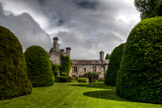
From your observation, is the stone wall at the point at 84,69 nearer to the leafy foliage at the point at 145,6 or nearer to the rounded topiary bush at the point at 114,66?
the rounded topiary bush at the point at 114,66

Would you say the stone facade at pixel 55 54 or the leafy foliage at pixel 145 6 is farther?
the stone facade at pixel 55 54

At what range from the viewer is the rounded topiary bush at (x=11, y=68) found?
286 inches

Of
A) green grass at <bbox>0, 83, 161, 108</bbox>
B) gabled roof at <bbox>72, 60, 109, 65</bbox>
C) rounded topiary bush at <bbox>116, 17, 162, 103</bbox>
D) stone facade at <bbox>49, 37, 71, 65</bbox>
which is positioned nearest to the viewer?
green grass at <bbox>0, 83, 161, 108</bbox>

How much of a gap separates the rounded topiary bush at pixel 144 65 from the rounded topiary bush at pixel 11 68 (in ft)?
22.1

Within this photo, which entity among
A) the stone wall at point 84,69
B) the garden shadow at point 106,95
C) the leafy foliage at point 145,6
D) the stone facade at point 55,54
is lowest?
the garden shadow at point 106,95

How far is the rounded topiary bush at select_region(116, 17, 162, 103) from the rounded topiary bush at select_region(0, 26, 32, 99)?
673cm

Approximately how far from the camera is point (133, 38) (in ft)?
25.0

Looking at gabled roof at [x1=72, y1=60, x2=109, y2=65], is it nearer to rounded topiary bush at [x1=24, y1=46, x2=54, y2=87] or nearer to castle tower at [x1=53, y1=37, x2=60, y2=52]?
castle tower at [x1=53, y1=37, x2=60, y2=52]

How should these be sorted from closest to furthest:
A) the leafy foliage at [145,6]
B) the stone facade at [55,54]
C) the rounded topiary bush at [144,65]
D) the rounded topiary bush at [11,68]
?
the rounded topiary bush at [144,65]
the rounded topiary bush at [11,68]
the leafy foliage at [145,6]
the stone facade at [55,54]

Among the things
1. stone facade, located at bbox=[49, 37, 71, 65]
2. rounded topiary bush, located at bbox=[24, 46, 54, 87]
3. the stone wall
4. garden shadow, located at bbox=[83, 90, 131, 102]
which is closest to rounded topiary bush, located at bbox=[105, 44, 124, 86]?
garden shadow, located at bbox=[83, 90, 131, 102]

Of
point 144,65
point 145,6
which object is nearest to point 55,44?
point 145,6

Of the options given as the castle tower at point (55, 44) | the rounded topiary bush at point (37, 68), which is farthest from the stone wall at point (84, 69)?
the rounded topiary bush at point (37, 68)

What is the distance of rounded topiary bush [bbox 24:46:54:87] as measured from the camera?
47.1ft

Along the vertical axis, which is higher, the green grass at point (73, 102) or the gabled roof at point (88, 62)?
the gabled roof at point (88, 62)
